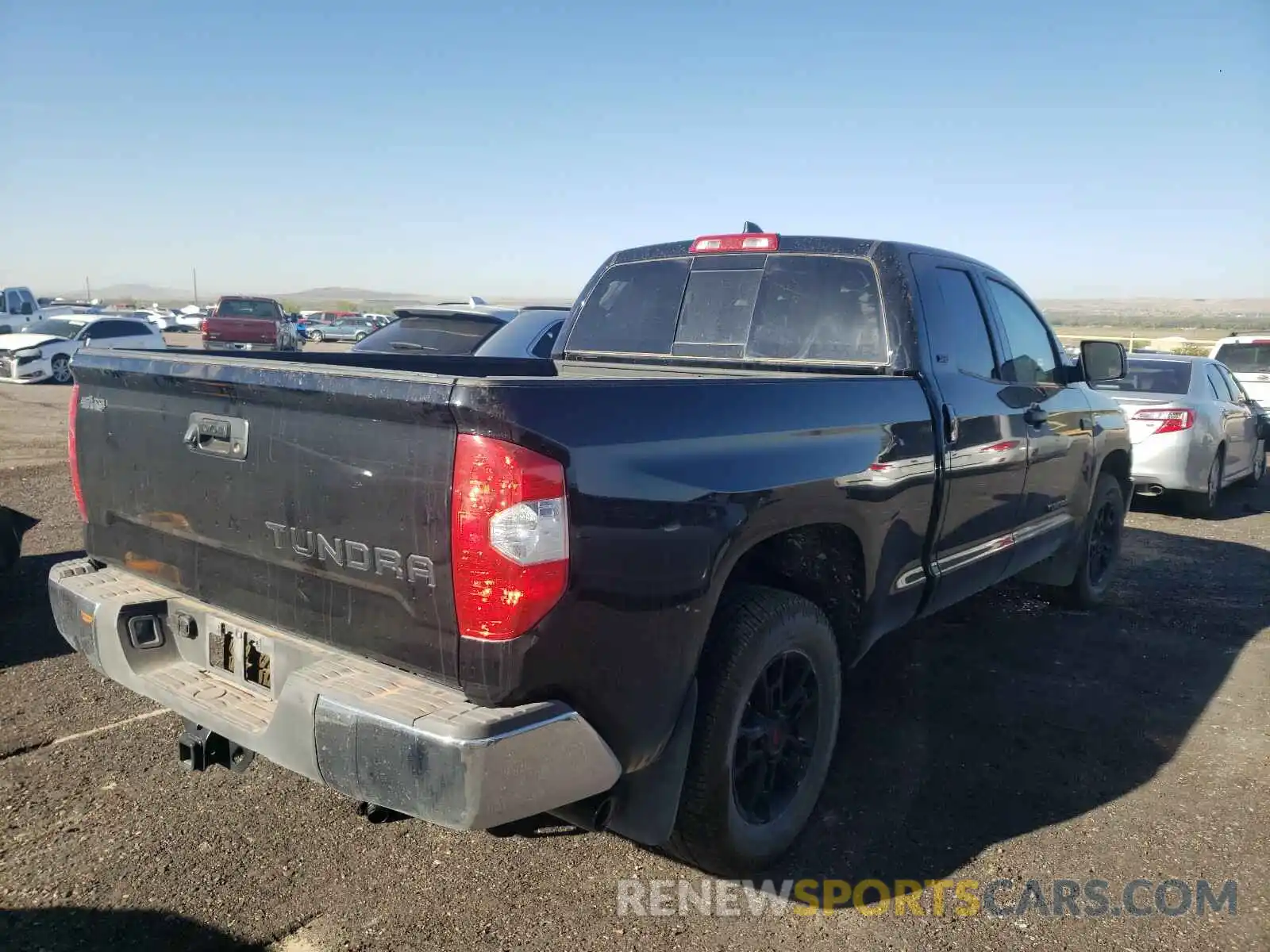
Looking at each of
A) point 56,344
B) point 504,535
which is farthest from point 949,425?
point 56,344

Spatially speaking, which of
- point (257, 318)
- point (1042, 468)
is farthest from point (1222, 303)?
point (1042, 468)

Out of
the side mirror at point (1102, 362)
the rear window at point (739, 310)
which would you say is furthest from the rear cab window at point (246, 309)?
the side mirror at point (1102, 362)

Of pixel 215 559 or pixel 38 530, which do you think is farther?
pixel 38 530

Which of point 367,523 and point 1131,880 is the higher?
point 367,523

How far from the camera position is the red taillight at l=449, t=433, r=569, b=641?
2137 mm

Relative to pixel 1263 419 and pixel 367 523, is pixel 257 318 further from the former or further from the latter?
pixel 367 523

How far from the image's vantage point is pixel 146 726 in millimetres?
3961

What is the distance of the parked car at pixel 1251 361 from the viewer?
13.2 m

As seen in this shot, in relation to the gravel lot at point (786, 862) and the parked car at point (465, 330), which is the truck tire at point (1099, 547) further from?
the parked car at point (465, 330)

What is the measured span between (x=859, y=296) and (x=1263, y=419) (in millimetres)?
10979

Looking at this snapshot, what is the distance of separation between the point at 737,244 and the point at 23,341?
20.7 meters

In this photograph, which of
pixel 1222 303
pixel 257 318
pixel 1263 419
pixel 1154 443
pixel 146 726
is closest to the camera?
pixel 146 726

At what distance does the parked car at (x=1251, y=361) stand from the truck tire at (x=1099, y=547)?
845 cm

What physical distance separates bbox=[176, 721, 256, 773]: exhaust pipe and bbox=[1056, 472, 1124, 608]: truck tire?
4.69 metres
